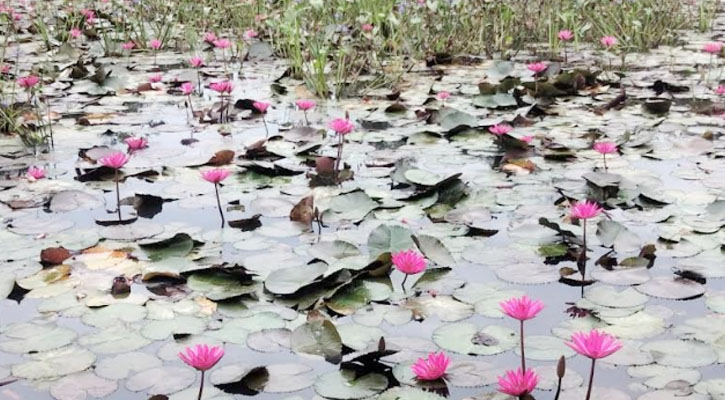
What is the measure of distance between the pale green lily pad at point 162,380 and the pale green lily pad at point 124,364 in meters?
0.02

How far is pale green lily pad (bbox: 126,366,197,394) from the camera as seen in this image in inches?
51.8

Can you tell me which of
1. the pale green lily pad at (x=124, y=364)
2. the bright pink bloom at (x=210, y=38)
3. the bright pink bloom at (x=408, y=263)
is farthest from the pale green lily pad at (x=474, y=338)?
the bright pink bloom at (x=210, y=38)

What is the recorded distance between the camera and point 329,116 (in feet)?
10.5

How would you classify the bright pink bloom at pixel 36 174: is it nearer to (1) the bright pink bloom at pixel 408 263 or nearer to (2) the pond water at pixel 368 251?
(2) the pond water at pixel 368 251

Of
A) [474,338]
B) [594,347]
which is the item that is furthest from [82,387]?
[594,347]

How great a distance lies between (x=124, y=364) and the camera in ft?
4.57

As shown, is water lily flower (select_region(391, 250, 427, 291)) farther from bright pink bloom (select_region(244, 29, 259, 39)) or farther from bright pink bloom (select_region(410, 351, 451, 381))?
bright pink bloom (select_region(244, 29, 259, 39))

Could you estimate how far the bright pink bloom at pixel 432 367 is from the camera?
1267 mm

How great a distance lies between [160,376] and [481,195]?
1.08 m

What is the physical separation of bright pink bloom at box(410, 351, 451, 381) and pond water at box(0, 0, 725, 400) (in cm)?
4

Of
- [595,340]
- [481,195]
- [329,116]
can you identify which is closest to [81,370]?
[595,340]

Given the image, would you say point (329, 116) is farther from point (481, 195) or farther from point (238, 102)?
point (481, 195)

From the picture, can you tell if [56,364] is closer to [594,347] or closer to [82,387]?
[82,387]

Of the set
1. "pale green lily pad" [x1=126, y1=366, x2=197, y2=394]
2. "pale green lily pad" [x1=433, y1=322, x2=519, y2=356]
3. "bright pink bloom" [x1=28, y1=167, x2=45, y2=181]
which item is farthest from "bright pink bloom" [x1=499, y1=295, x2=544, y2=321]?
"bright pink bloom" [x1=28, y1=167, x2=45, y2=181]
